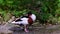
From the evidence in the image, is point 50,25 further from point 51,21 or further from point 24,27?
point 24,27

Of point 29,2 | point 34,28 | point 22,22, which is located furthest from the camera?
point 29,2

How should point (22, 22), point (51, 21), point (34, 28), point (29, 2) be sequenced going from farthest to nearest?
point (29, 2) < point (51, 21) < point (34, 28) < point (22, 22)

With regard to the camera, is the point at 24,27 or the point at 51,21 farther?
Answer: the point at 51,21

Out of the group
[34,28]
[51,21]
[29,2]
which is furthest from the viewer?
[29,2]

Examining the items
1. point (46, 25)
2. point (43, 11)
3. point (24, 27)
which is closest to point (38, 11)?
point (43, 11)

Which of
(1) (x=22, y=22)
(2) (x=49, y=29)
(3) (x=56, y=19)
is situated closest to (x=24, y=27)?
(1) (x=22, y=22)

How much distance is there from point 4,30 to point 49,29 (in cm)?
116

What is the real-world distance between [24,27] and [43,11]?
103cm

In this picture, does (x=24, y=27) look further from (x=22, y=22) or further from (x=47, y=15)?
(x=47, y=15)

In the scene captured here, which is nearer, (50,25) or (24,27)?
(24,27)

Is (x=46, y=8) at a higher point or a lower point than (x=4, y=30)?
higher

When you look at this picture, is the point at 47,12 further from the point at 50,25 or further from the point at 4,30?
the point at 4,30

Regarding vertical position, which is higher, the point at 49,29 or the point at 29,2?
the point at 29,2

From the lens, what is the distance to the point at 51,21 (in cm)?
640
